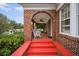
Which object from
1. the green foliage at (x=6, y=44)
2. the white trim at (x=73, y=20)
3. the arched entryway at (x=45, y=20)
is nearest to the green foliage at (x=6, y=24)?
the green foliage at (x=6, y=44)

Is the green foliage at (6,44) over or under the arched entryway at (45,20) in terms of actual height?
under

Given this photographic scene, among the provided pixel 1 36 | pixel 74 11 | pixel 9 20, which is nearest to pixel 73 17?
pixel 74 11

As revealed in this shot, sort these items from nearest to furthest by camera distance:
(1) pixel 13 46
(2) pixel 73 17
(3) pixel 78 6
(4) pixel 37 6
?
(3) pixel 78 6, (2) pixel 73 17, (1) pixel 13 46, (4) pixel 37 6

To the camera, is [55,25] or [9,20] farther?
[55,25]

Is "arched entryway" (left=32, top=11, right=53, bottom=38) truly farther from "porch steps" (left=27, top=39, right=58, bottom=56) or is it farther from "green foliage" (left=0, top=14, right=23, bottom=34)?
"green foliage" (left=0, top=14, right=23, bottom=34)

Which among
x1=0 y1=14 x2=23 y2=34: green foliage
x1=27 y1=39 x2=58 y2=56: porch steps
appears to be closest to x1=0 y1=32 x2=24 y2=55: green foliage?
x1=0 y1=14 x2=23 y2=34: green foliage

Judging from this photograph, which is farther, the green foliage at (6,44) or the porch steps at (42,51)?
the porch steps at (42,51)

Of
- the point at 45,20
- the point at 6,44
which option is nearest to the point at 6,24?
the point at 6,44

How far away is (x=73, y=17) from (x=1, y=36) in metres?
2.62

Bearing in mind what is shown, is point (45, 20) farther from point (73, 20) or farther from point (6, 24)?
point (6, 24)

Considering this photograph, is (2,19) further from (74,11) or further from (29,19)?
(29,19)

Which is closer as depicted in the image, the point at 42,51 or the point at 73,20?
the point at 73,20

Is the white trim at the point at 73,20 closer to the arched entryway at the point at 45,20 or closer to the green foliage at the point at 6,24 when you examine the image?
the green foliage at the point at 6,24

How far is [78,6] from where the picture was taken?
5691 millimetres
